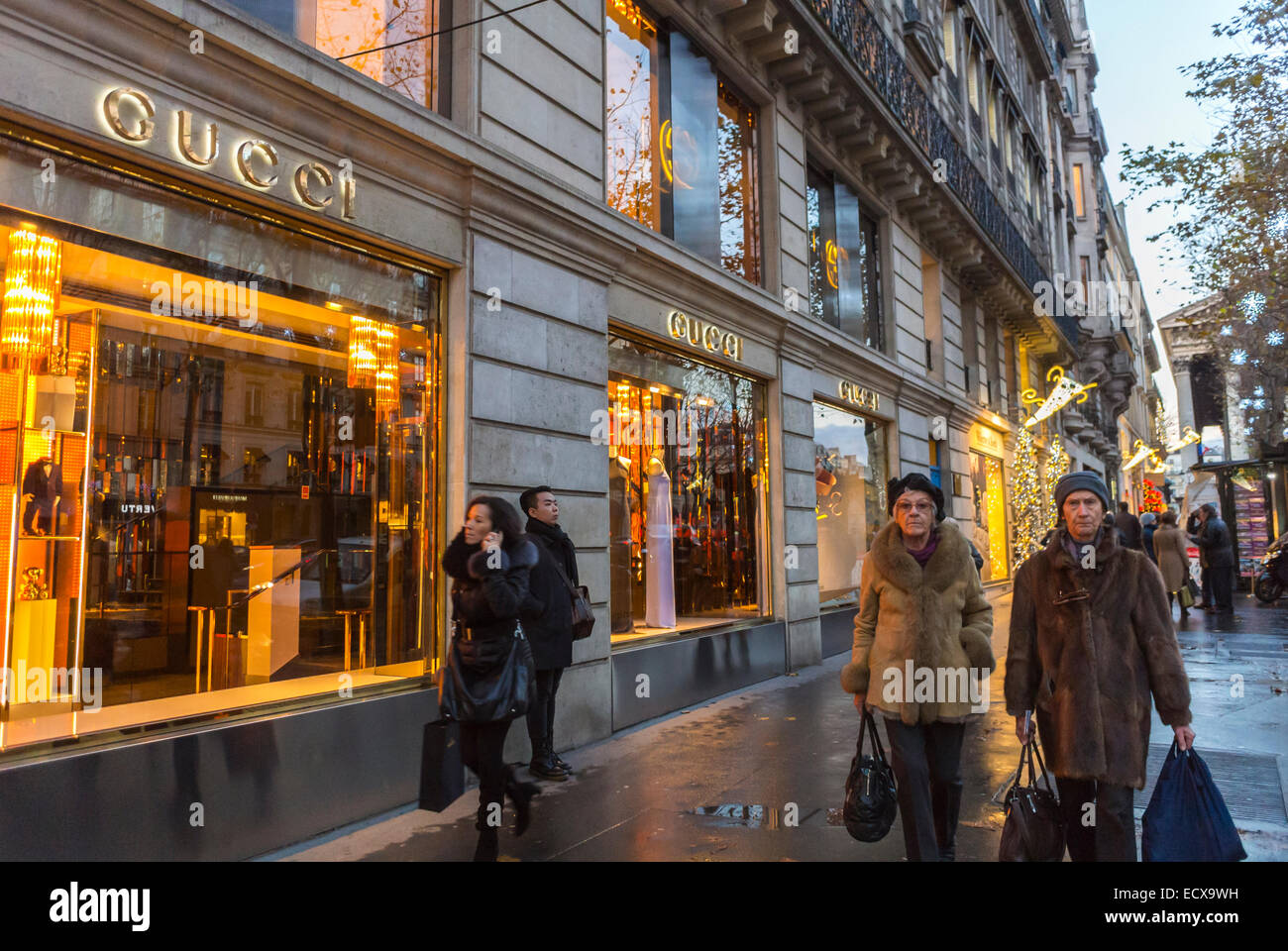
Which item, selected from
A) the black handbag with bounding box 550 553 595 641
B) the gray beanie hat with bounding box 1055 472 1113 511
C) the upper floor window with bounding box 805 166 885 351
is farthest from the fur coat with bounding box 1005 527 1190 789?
the upper floor window with bounding box 805 166 885 351

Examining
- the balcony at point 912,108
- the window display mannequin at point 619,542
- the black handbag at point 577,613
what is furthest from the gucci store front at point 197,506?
the balcony at point 912,108

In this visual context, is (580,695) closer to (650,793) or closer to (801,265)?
(650,793)

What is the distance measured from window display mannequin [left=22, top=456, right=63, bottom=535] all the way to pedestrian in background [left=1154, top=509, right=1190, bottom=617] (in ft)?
49.9

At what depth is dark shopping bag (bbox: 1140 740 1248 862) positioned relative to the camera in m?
3.34

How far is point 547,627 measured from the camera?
6215mm

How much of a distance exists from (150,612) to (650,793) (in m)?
3.33

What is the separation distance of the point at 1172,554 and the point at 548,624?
12772 mm

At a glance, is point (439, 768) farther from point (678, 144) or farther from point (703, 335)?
point (678, 144)

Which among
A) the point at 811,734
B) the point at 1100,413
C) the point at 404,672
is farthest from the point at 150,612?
the point at 1100,413

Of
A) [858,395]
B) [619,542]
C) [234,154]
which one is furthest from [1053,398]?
[234,154]

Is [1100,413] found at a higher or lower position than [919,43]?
lower

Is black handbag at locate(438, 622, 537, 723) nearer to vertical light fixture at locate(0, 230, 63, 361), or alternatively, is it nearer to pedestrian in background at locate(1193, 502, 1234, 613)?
vertical light fixture at locate(0, 230, 63, 361)

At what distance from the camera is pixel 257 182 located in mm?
5180
